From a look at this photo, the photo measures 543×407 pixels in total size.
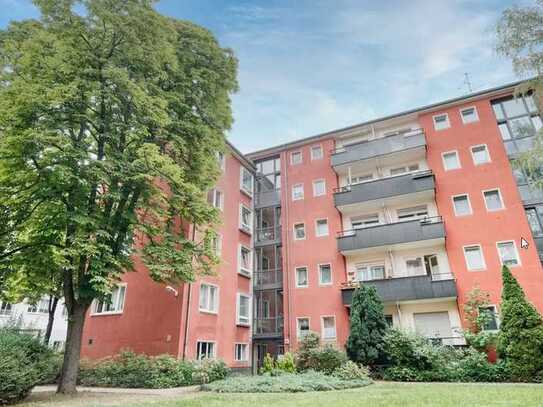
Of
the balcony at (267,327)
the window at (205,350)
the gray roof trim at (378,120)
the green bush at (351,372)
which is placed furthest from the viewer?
the balcony at (267,327)

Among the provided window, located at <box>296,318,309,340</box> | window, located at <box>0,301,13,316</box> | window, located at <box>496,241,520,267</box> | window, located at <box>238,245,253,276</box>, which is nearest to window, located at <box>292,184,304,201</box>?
window, located at <box>238,245,253,276</box>

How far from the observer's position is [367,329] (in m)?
17.0

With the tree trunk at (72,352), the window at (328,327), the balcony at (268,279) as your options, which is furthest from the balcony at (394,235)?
the tree trunk at (72,352)

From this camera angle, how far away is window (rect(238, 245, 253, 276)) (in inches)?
915

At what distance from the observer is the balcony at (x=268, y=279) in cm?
2381

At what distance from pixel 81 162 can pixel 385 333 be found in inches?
613

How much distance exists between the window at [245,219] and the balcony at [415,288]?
9.31 meters

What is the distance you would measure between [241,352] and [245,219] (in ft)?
29.9

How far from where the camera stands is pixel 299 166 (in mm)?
26219

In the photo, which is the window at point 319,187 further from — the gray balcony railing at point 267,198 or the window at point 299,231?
the gray balcony railing at point 267,198

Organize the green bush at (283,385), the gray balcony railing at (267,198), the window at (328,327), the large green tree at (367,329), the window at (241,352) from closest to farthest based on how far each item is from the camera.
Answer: the green bush at (283,385) → the large green tree at (367,329) → the window at (241,352) → the window at (328,327) → the gray balcony railing at (267,198)

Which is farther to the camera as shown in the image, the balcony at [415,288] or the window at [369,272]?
the window at [369,272]

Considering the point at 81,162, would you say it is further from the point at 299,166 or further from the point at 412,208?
the point at 412,208

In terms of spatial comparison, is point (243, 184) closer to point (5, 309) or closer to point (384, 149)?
point (384, 149)
